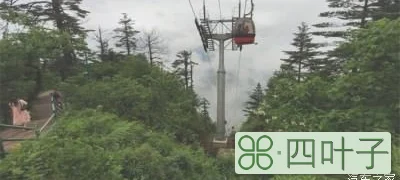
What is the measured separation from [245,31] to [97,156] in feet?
57.1

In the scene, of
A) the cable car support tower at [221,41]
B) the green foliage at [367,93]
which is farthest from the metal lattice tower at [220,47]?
the green foliage at [367,93]

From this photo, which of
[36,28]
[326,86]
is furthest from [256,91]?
[326,86]

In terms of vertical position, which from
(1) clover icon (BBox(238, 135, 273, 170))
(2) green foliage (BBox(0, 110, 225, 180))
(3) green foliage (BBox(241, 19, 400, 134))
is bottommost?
(2) green foliage (BBox(0, 110, 225, 180))

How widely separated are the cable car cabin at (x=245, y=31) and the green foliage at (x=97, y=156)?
12.4 m

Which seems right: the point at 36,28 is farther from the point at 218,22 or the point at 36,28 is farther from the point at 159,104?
the point at 218,22

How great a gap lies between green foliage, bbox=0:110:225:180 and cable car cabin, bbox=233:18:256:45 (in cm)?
1236

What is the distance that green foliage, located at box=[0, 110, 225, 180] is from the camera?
7746 mm

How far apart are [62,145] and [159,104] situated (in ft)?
36.8

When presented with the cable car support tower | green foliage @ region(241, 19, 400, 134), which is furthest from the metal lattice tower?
green foliage @ region(241, 19, 400, 134)

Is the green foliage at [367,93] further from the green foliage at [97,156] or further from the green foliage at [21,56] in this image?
the green foliage at [21,56]

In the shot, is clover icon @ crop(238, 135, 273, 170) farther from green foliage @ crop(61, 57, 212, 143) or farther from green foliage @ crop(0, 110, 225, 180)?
green foliage @ crop(61, 57, 212, 143)

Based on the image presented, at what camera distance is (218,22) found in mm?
27375

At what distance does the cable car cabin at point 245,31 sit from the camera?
955 inches

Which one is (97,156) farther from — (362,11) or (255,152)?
(362,11)
